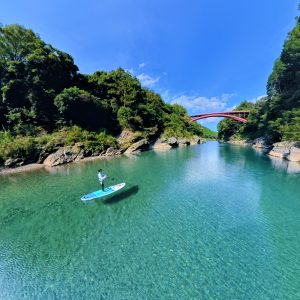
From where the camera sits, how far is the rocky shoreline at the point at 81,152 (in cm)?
2483

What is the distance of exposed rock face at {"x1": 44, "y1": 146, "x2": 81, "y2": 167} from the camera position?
2652 cm

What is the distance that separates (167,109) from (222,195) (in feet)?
183

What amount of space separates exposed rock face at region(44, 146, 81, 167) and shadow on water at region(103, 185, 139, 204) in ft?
55.8

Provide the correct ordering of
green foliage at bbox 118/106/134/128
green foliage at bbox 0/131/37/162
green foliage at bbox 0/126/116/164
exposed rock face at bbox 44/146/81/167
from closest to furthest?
green foliage at bbox 0/131/37/162 < green foliage at bbox 0/126/116/164 < exposed rock face at bbox 44/146/81/167 < green foliage at bbox 118/106/134/128

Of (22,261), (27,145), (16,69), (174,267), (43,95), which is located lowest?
(22,261)

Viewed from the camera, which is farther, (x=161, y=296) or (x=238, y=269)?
(x=238, y=269)

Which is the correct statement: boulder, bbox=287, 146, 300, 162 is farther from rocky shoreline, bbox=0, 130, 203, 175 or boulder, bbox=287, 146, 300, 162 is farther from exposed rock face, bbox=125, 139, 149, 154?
exposed rock face, bbox=125, 139, 149, 154

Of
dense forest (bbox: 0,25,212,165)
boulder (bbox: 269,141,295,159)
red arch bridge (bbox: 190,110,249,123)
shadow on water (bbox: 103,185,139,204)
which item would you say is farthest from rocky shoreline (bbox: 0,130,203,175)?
red arch bridge (bbox: 190,110,249,123)

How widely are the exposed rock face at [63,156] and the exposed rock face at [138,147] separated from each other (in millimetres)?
10714

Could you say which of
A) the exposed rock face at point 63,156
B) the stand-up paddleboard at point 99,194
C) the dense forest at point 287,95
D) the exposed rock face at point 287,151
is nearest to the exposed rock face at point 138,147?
the exposed rock face at point 63,156

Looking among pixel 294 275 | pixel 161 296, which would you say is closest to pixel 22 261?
pixel 161 296

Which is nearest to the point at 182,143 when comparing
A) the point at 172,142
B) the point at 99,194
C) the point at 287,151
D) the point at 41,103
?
the point at 172,142

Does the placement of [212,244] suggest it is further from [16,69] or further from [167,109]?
[167,109]

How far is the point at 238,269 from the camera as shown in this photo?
6.13 m
